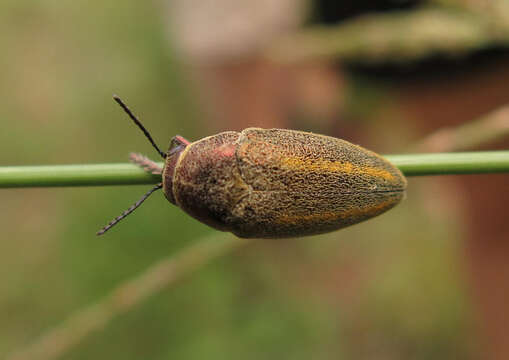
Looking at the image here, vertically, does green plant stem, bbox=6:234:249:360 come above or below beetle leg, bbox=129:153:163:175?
below

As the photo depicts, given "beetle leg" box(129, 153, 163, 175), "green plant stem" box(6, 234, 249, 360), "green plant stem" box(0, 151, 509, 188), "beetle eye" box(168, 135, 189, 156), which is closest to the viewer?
"green plant stem" box(0, 151, 509, 188)

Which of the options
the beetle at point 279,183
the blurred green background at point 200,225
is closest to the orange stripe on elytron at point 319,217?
the beetle at point 279,183

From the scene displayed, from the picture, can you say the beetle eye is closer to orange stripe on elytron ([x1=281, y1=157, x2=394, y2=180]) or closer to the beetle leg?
the beetle leg

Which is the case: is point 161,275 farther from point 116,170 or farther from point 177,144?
point 116,170

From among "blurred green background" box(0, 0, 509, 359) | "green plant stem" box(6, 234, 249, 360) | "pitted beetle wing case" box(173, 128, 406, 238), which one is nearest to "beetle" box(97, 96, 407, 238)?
"pitted beetle wing case" box(173, 128, 406, 238)

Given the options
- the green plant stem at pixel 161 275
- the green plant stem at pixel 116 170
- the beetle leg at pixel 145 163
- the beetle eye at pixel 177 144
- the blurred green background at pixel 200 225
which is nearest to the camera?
the green plant stem at pixel 116 170

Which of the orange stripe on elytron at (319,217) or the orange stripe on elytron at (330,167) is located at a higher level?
the orange stripe on elytron at (330,167)

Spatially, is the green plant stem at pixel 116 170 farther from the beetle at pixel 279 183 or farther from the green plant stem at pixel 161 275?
the green plant stem at pixel 161 275

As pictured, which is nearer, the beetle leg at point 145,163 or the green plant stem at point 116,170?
the green plant stem at point 116,170
